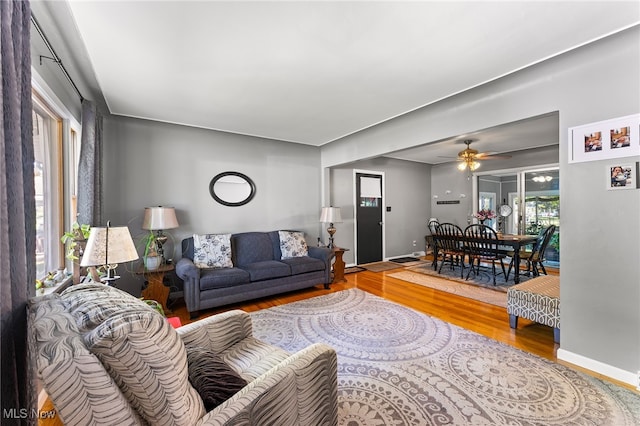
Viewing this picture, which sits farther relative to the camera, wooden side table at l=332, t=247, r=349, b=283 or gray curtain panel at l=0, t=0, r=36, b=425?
wooden side table at l=332, t=247, r=349, b=283

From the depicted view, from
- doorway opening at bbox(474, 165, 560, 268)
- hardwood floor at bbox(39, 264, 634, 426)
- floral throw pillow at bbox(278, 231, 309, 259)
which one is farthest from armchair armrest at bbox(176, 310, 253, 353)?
doorway opening at bbox(474, 165, 560, 268)

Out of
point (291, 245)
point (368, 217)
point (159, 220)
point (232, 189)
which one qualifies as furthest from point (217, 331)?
point (368, 217)

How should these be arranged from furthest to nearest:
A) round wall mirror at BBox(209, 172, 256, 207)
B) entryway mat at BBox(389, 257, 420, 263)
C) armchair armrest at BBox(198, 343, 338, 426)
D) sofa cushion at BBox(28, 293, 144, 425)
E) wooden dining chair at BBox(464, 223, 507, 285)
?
1. entryway mat at BBox(389, 257, 420, 263)
2. wooden dining chair at BBox(464, 223, 507, 285)
3. round wall mirror at BBox(209, 172, 256, 207)
4. armchair armrest at BBox(198, 343, 338, 426)
5. sofa cushion at BBox(28, 293, 144, 425)

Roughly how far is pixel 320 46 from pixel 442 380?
2.52 m

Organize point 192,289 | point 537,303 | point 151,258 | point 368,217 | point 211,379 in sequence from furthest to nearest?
point 368,217 < point 151,258 < point 192,289 < point 537,303 < point 211,379

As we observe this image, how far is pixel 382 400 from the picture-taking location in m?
1.77

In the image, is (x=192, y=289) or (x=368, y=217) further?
(x=368, y=217)

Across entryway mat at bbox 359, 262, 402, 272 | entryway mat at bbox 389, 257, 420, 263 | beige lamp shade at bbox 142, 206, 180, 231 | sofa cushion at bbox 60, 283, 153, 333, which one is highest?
beige lamp shade at bbox 142, 206, 180, 231

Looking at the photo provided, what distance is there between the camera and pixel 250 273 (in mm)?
3510

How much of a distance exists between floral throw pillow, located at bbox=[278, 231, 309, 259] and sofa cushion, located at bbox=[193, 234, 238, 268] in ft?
2.82

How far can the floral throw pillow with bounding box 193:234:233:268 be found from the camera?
357 centimetres

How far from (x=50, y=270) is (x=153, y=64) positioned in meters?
1.93

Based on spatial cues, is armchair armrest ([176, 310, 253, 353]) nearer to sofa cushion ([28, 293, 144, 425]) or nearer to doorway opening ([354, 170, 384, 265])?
sofa cushion ([28, 293, 144, 425])

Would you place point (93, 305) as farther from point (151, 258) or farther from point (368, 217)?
point (368, 217)
